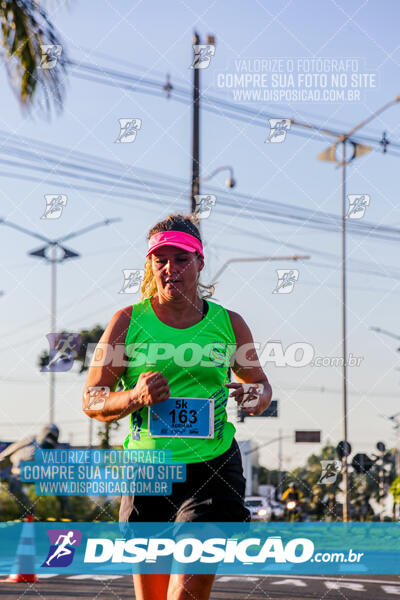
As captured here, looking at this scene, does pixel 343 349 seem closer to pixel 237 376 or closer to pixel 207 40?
pixel 207 40

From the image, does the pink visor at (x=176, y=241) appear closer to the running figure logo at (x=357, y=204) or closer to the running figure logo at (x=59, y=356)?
the running figure logo at (x=357, y=204)

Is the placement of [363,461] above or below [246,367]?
below

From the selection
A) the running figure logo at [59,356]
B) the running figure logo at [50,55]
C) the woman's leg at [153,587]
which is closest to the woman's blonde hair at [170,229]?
the woman's leg at [153,587]

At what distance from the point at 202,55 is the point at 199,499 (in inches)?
340

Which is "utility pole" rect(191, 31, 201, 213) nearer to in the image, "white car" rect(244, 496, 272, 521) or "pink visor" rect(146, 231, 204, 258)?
"white car" rect(244, 496, 272, 521)

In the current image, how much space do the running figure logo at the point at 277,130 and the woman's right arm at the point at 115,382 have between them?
6555mm

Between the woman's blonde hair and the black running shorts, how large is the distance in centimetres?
80

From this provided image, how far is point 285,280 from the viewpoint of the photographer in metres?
11.2

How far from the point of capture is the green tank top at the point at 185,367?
12.7 ft

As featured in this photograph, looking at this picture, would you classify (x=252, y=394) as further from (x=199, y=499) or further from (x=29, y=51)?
(x=29, y=51)

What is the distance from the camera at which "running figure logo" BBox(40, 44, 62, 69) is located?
26.0 feet

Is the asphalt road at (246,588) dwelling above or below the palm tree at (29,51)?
below

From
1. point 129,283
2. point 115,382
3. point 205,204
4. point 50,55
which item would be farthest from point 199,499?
point 205,204

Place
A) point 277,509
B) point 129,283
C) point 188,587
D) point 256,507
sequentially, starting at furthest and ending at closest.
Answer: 1. point 277,509
2. point 256,507
3. point 129,283
4. point 188,587
